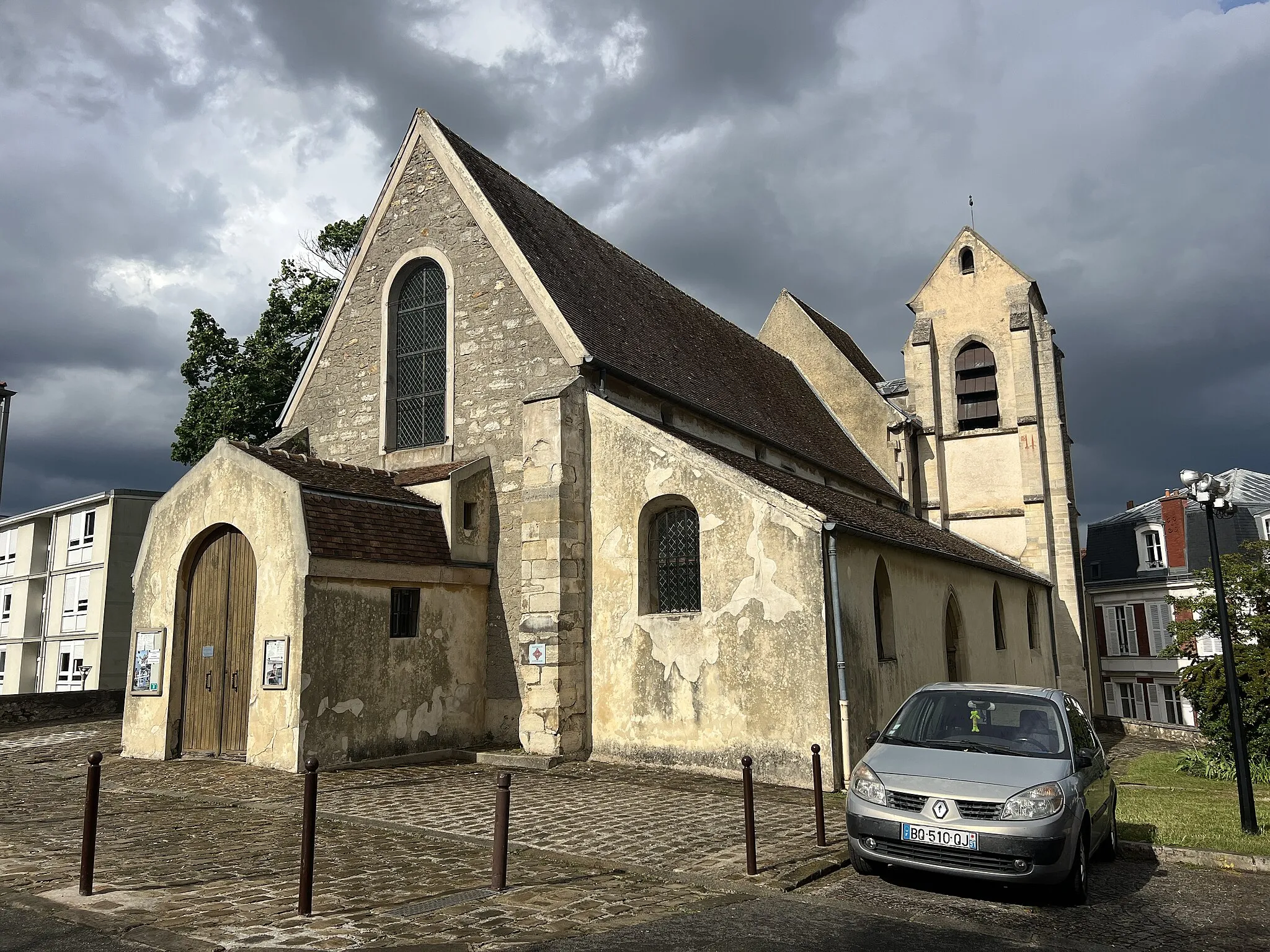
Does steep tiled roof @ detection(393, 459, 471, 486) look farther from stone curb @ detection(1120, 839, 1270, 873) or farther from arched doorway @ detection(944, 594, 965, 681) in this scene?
stone curb @ detection(1120, 839, 1270, 873)

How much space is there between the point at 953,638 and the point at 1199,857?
30.1ft

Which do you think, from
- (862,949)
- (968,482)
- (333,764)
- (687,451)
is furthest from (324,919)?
(968,482)

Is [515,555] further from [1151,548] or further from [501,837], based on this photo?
[1151,548]

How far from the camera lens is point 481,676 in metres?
14.7

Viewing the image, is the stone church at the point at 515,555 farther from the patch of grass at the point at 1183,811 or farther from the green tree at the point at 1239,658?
the green tree at the point at 1239,658

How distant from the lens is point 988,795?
6551 mm

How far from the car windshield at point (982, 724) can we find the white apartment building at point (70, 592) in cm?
3148

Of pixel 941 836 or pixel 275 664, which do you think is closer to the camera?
pixel 941 836

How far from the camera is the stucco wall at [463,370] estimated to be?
14781 millimetres

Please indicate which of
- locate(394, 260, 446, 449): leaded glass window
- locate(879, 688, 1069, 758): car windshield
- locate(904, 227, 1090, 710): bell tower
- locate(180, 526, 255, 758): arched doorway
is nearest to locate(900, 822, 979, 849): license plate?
locate(879, 688, 1069, 758): car windshield

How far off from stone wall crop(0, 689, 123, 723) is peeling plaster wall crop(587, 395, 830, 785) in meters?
11.8

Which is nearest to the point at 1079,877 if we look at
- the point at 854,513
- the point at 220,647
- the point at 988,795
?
the point at 988,795

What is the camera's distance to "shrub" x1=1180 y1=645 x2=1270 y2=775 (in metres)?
13.4

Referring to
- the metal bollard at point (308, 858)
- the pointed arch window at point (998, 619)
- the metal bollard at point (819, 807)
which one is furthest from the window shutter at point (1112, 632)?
the metal bollard at point (308, 858)
